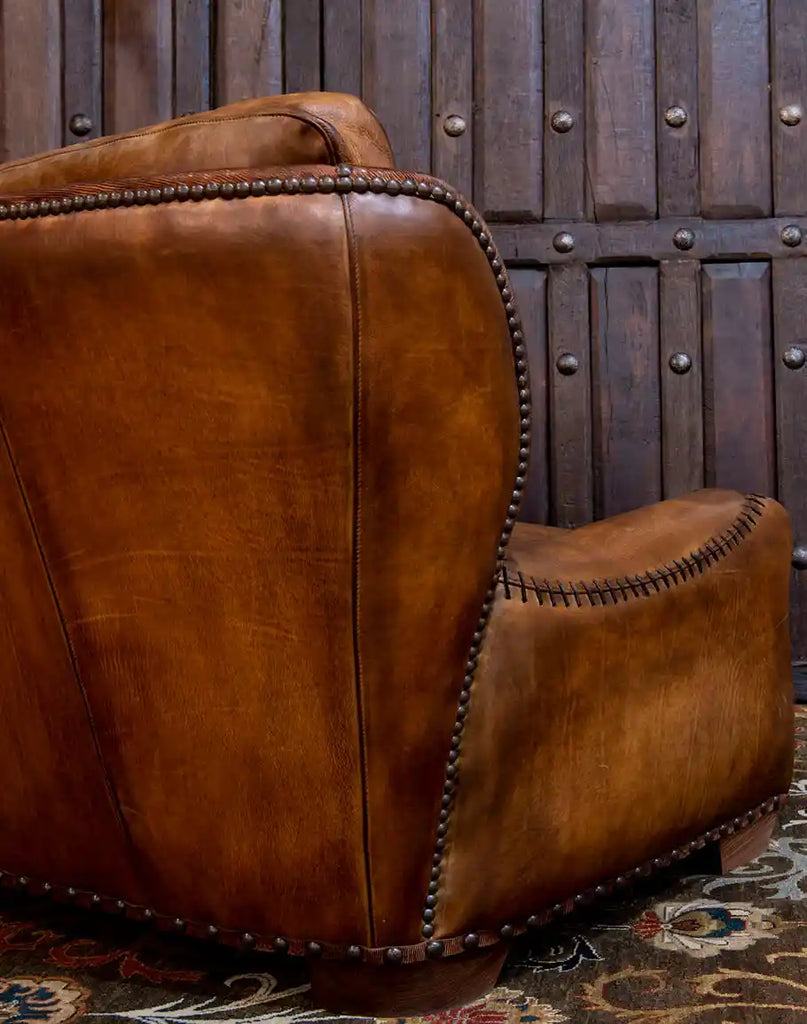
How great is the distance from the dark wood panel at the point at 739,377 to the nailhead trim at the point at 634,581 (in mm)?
967

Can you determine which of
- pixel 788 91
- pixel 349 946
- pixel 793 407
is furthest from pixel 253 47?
pixel 349 946

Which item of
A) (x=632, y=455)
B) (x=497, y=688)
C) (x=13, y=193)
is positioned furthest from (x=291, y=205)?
(x=632, y=455)

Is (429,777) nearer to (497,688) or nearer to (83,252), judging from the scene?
(497,688)

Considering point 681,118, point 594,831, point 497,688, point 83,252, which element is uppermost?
point 681,118

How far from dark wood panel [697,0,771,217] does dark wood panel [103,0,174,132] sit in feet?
3.65

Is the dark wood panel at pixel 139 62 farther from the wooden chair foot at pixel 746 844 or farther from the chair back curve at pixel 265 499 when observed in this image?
the wooden chair foot at pixel 746 844

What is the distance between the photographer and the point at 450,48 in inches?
88.5

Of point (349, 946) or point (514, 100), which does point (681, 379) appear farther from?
point (349, 946)

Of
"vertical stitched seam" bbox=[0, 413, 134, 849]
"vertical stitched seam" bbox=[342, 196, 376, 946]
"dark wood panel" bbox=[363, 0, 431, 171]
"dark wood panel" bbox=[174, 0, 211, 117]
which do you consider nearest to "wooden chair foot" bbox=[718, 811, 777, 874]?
"vertical stitched seam" bbox=[342, 196, 376, 946]

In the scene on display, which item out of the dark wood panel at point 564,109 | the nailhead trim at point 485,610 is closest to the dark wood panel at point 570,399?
the dark wood panel at point 564,109

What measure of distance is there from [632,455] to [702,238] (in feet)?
1.50

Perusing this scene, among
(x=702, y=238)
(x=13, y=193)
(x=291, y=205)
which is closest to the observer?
(x=291, y=205)

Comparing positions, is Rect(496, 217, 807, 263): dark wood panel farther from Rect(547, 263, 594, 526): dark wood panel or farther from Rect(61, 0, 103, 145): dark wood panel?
Rect(61, 0, 103, 145): dark wood panel

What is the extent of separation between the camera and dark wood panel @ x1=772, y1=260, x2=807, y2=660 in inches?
86.0
